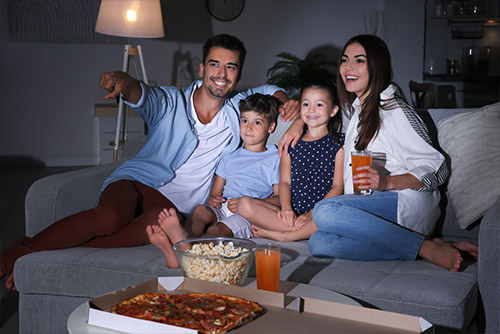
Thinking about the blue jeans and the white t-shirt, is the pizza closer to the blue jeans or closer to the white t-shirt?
the blue jeans

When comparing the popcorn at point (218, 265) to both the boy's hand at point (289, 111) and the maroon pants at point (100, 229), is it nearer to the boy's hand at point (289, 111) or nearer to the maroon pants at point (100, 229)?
the maroon pants at point (100, 229)

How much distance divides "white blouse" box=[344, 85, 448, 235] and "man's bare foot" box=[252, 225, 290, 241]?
320 millimetres

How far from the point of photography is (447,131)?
7.28 feet

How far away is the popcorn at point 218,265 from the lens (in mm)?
1395

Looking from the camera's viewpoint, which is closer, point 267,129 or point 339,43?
point 267,129

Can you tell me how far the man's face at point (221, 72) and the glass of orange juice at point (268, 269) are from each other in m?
1.15

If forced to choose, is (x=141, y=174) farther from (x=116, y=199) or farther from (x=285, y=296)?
(x=285, y=296)

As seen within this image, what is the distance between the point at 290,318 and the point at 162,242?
27.3 inches

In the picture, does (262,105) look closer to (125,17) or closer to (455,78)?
(125,17)

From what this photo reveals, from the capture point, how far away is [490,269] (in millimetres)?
1669

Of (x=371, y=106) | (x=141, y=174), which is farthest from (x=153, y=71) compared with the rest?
(x=371, y=106)

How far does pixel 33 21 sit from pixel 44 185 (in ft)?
15.6

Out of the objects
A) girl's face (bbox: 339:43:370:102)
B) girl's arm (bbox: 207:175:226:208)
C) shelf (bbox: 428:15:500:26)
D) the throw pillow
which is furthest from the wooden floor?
shelf (bbox: 428:15:500:26)

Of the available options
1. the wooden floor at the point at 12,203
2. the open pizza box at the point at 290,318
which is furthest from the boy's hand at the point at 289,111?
the wooden floor at the point at 12,203
